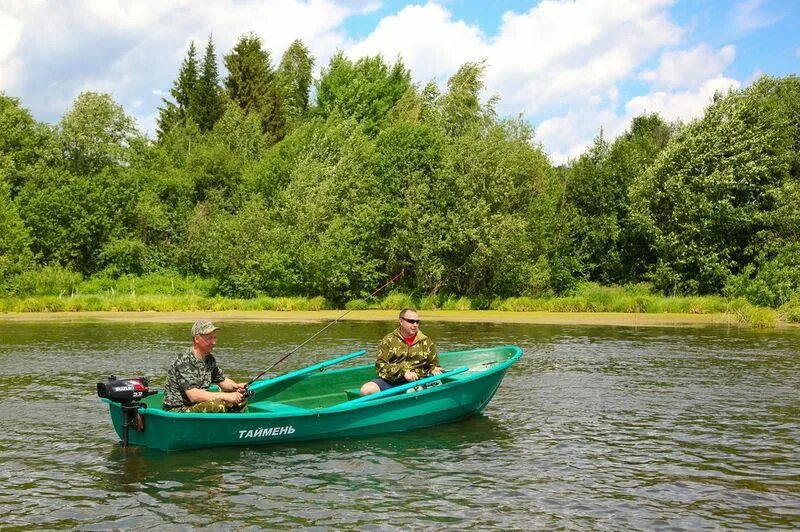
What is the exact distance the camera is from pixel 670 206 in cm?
3903

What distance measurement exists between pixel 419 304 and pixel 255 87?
33.8m

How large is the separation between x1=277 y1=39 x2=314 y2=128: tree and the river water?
157 ft

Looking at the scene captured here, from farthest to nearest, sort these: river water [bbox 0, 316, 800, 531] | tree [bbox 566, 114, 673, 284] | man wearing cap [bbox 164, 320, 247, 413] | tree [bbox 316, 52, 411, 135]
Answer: tree [bbox 316, 52, 411, 135]
tree [bbox 566, 114, 673, 284]
man wearing cap [bbox 164, 320, 247, 413]
river water [bbox 0, 316, 800, 531]

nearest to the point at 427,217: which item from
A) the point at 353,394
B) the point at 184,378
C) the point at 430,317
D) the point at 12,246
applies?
the point at 430,317

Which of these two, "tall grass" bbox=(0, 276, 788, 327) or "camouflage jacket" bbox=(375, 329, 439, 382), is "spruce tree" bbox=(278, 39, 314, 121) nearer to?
"tall grass" bbox=(0, 276, 788, 327)

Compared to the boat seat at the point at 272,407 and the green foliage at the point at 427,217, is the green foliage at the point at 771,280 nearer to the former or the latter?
the green foliage at the point at 427,217

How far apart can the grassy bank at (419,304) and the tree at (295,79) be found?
27.9 metres

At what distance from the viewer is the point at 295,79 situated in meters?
68.5

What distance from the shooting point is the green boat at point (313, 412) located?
36.3ft

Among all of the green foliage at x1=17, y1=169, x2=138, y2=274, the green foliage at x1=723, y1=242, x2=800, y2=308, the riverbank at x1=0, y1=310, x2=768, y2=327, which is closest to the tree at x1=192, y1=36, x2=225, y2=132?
the green foliage at x1=17, y1=169, x2=138, y2=274

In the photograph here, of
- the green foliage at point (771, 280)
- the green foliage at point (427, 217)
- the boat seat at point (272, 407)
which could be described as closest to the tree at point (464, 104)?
the green foliage at point (427, 217)

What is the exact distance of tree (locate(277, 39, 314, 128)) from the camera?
64.6 metres

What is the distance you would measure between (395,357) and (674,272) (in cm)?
2756

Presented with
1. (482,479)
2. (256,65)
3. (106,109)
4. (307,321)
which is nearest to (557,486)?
(482,479)
